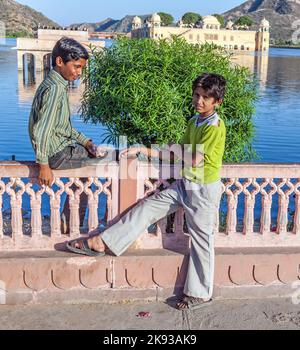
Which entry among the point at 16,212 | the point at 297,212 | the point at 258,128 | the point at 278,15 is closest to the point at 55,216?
the point at 16,212

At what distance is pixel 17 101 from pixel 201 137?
25622 mm

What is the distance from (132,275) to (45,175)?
107cm

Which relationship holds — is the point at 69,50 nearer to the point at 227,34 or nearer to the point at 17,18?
the point at 227,34

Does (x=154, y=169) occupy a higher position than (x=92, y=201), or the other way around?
(x=154, y=169)

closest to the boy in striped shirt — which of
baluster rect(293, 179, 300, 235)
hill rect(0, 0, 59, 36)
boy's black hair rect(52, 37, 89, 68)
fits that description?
boy's black hair rect(52, 37, 89, 68)

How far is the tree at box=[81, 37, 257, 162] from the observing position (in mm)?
5023

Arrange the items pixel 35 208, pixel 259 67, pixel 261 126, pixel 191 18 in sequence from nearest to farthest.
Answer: pixel 35 208 → pixel 261 126 → pixel 259 67 → pixel 191 18

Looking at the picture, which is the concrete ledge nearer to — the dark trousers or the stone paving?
the stone paving

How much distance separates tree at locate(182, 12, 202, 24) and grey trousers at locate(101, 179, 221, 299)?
130m

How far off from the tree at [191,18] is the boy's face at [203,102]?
428ft

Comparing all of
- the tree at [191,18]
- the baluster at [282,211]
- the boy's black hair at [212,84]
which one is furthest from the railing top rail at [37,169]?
the tree at [191,18]

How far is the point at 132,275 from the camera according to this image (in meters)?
4.08

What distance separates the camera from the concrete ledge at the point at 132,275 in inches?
157
